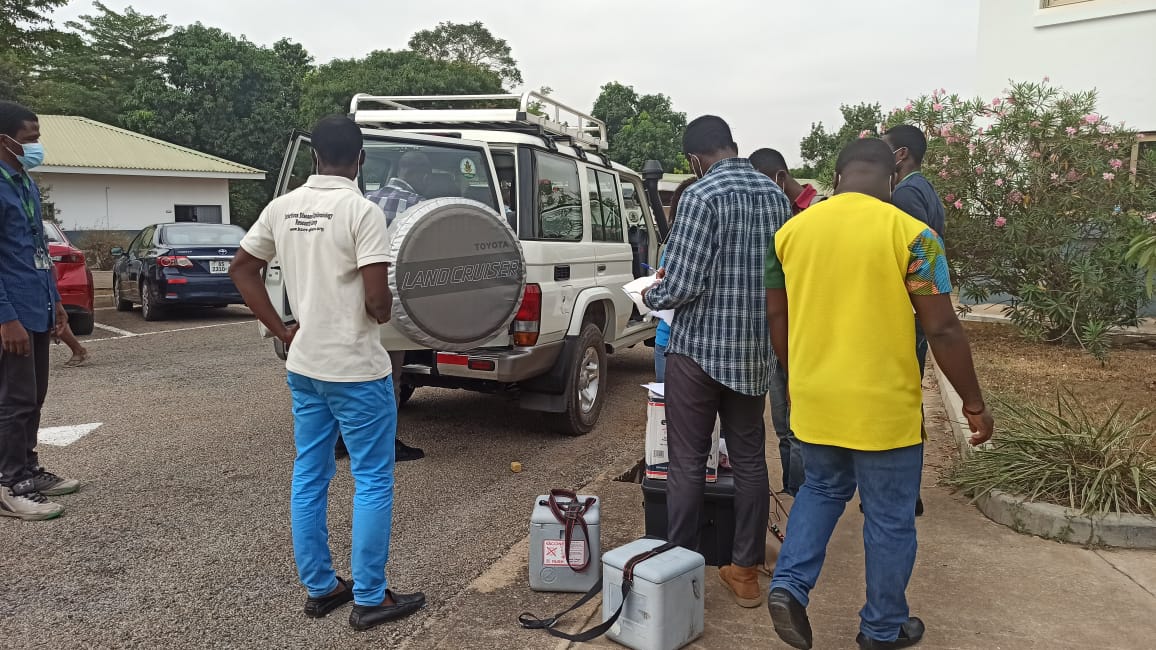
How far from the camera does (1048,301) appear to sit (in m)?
8.92

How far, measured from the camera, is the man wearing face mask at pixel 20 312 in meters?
4.49

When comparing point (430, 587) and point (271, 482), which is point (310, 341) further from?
point (271, 482)

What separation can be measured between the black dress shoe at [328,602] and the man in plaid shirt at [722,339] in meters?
1.40

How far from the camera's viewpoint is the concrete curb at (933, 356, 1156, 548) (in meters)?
4.12

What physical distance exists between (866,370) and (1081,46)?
12.0m

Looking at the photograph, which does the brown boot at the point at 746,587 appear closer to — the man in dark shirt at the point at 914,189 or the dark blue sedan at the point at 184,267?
the man in dark shirt at the point at 914,189

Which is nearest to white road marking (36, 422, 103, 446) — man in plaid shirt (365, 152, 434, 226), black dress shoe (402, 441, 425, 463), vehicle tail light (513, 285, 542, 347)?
black dress shoe (402, 441, 425, 463)

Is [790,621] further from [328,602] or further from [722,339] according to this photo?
[328,602]

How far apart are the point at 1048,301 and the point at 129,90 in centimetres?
3782

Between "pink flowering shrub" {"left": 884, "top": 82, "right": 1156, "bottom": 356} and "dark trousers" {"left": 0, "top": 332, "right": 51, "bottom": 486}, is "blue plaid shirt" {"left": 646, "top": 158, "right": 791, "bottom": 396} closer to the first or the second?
"dark trousers" {"left": 0, "top": 332, "right": 51, "bottom": 486}

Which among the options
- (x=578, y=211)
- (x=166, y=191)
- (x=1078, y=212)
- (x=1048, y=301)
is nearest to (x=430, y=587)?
(x=578, y=211)

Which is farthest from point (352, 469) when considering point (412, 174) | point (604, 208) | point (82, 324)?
point (82, 324)

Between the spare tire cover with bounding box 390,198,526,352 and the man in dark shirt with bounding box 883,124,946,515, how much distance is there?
6.90ft

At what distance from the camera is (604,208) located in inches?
286
